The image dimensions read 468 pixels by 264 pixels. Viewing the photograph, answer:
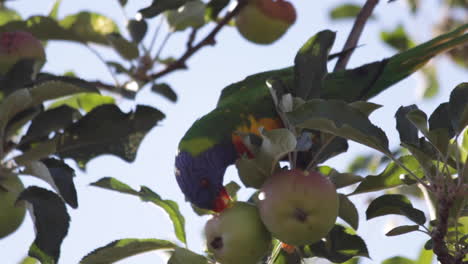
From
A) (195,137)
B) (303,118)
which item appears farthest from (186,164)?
(303,118)

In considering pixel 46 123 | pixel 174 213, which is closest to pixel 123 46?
pixel 46 123

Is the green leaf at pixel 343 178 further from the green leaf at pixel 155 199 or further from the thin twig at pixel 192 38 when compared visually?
the thin twig at pixel 192 38

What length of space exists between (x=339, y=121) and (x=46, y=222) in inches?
39.3

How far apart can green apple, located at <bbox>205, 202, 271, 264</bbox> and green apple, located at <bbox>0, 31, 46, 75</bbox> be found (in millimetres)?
1115

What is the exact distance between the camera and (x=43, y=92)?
92.6 inches

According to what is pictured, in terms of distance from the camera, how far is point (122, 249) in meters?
1.96

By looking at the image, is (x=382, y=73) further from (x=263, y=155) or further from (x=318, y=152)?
(x=263, y=155)

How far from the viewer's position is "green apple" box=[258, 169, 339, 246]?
1.77 meters

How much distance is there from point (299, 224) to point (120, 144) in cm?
102

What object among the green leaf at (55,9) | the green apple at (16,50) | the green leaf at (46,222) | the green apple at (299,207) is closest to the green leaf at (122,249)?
the green leaf at (46,222)

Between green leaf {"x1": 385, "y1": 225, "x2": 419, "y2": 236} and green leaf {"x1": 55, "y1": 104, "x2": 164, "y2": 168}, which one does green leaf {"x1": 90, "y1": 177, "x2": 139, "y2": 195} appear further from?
green leaf {"x1": 385, "y1": 225, "x2": 419, "y2": 236}

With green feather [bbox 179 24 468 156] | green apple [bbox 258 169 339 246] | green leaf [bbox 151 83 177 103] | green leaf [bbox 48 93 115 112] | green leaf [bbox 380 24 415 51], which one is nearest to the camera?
green apple [bbox 258 169 339 246]

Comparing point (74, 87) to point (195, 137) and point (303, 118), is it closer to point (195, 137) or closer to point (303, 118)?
point (195, 137)

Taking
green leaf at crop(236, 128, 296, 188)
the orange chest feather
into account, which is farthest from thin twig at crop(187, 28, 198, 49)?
green leaf at crop(236, 128, 296, 188)
